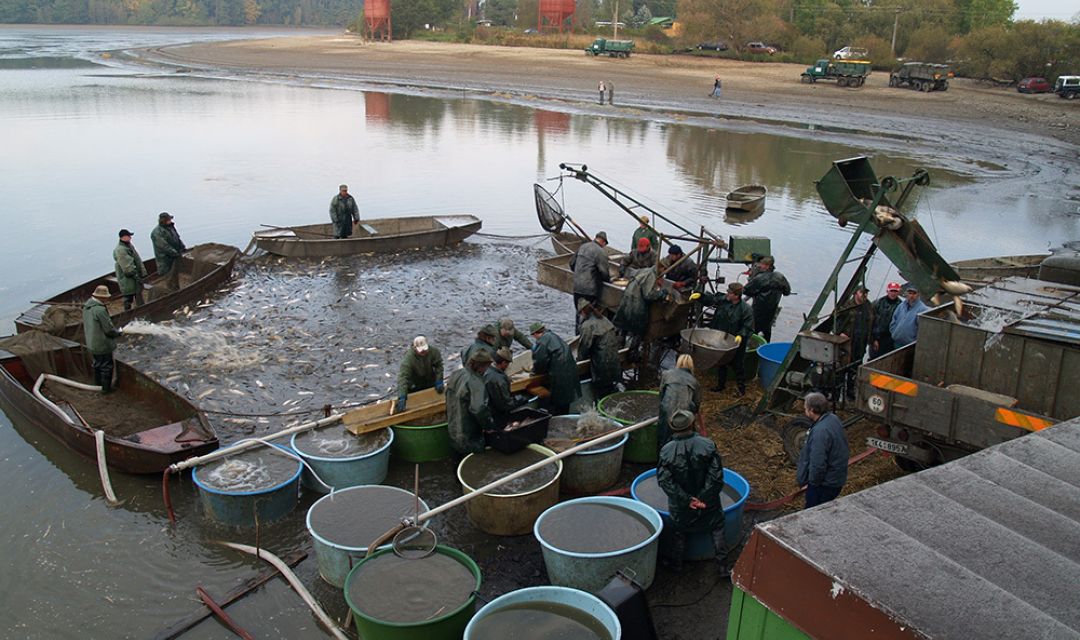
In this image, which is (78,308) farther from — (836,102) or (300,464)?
(836,102)

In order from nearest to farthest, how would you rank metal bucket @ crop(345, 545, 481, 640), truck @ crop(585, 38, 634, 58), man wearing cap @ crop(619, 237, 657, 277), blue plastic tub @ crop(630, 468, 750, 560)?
metal bucket @ crop(345, 545, 481, 640) → blue plastic tub @ crop(630, 468, 750, 560) → man wearing cap @ crop(619, 237, 657, 277) → truck @ crop(585, 38, 634, 58)

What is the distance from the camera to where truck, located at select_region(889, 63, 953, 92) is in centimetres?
5209

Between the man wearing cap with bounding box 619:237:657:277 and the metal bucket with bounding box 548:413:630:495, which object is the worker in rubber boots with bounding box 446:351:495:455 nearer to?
the metal bucket with bounding box 548:413:630:495

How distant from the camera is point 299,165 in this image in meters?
32.3

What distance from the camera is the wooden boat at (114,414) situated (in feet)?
30.5

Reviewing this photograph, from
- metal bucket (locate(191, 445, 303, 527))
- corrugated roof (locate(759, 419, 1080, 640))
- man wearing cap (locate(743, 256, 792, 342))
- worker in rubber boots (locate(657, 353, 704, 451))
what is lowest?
metal bucket (locate(191, 445, 303, 527))

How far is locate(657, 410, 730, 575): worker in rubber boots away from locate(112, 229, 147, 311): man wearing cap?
37.8 ft

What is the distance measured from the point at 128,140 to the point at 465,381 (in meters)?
35.7

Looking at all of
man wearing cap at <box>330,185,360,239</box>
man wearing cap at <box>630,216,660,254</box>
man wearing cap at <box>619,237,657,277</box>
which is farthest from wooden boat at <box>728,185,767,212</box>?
man wearing cap at <box>330,185,360,239</box>

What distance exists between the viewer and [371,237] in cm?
1966

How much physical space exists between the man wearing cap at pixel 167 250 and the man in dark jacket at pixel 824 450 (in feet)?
43.9

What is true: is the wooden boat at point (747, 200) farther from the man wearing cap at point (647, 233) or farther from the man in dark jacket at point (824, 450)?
the man in dark jacket at point (824, 450)

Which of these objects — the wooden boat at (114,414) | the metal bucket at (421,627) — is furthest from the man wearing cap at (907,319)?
the wooden boat at (114,414)

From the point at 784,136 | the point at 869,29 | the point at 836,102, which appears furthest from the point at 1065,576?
the point at 869,29
